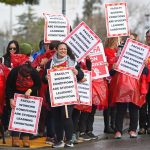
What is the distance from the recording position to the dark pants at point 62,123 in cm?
1070

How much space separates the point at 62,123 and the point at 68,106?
0.30 m

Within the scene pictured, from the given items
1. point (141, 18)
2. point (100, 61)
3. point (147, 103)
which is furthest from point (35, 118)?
point (141, 18)

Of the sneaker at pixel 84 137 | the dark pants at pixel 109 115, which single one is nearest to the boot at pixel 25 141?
the sneaker at pixel 84 137

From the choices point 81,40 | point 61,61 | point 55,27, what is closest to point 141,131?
point 81,40

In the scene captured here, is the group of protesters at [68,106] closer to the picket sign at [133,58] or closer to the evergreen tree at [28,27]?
the picket sign at [133,58]

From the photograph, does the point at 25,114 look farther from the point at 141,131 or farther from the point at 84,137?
the point at 141,131

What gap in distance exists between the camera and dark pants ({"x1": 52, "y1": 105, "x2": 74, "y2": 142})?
35.1 feet

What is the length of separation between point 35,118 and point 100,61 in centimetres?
186

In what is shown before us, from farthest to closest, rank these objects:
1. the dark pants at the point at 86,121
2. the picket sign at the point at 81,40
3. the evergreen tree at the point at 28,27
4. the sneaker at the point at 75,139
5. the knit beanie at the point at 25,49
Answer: the evergreen tree at the point at 28,27, the knit beanie at the point at 25,49, the dark pants at the point at 86,121, the picket sign at the point at 81,40, the sneaker at the point at 75,139

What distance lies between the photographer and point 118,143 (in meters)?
11.6

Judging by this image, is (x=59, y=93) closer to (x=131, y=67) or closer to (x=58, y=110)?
(x=58, y=110)

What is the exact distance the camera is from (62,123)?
424 inches

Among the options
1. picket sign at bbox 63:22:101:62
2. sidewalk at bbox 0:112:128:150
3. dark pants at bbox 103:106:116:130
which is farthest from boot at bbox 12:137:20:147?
dark pants at bbox 103:106:116:130

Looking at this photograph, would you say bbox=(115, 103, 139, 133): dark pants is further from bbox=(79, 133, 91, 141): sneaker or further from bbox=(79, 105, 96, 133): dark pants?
bbox=(79, 133, 91, 141): sneaker
